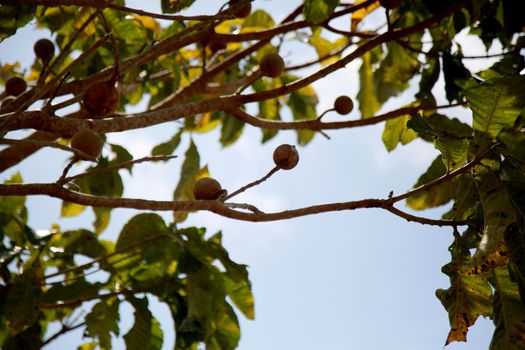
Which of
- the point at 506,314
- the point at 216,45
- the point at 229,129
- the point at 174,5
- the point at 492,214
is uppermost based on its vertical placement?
the point at 229,129

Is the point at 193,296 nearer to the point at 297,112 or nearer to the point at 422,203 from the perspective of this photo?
the point at 422,203

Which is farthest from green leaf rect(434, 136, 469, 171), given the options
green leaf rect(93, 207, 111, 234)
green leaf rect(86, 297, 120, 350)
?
green leaf rect(93, 207, 111, 234)

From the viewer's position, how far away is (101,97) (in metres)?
1.51

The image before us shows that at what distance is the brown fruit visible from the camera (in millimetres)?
1504

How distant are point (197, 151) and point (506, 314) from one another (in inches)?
50.2

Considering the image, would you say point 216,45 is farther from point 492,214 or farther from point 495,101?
point 492,214

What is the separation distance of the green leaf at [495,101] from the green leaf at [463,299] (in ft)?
1.01

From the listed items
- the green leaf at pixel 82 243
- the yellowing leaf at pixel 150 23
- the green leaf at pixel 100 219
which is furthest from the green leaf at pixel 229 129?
the green leaf at pixel 82 243

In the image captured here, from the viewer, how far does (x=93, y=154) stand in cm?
133

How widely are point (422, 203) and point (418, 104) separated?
390 mm

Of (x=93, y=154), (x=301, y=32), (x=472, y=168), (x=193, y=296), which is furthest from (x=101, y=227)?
(x=472, y=168)

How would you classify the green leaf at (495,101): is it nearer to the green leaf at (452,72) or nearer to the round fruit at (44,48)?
the green leaf at (452,72)

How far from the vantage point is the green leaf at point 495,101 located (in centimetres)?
148

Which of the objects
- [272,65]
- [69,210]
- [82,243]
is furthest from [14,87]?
[69,210]
